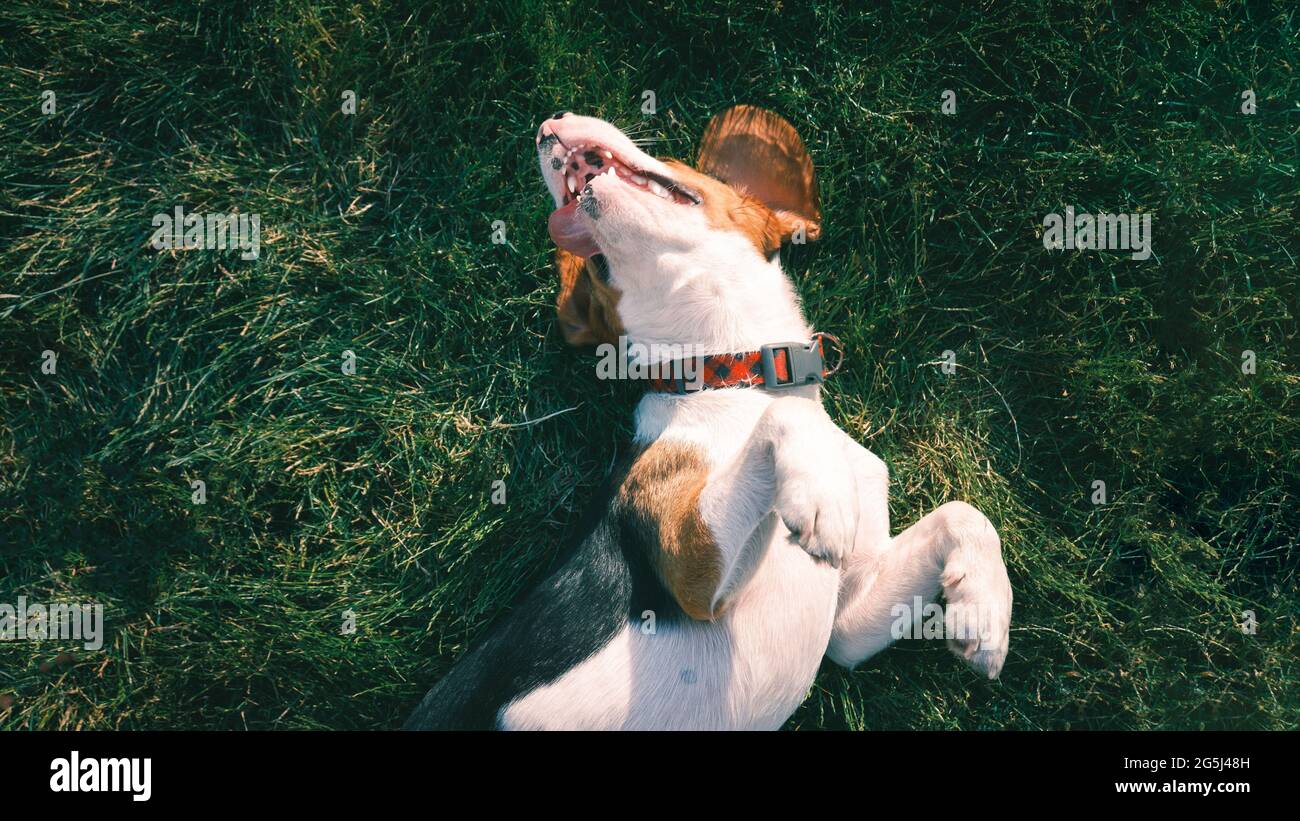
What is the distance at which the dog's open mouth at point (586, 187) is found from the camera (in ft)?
12.3

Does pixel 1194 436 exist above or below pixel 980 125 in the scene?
below

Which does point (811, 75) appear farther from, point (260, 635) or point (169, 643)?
point (169, 643)

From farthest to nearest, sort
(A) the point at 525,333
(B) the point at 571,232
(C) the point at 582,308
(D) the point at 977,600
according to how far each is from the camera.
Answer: (A) the point at 525,333 < (C) the point at 582,308 < (B) the point at 571,232 < (D) the point at 977,600

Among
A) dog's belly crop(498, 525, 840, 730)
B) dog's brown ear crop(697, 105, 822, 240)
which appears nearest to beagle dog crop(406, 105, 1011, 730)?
dog's belly crop(498, 525, 840, 730)

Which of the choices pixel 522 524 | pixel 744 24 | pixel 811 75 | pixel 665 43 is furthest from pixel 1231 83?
pixel 522 524

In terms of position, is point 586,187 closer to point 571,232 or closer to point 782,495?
point 571,232

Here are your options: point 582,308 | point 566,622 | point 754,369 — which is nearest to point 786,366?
point 754,369

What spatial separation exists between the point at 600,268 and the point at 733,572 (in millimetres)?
1290

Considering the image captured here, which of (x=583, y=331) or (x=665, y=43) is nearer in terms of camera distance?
(x=583, y=331)

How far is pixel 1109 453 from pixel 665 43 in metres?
2.88

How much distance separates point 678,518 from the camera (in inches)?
137

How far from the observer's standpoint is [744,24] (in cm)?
469

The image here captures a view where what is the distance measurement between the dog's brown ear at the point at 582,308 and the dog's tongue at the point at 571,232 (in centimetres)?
12
